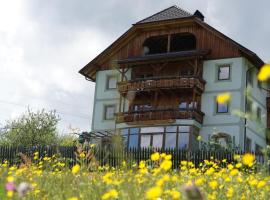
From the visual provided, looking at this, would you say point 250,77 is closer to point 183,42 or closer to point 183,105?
point 183,105

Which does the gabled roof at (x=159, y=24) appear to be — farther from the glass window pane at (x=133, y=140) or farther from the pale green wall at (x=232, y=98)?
the glass window pane at (x=133, y=140)

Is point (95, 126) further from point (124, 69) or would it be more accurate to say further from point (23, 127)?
point (23, 127)

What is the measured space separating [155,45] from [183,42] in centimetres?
215

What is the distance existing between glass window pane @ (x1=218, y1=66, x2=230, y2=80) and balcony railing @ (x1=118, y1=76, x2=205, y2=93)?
4.75 ft

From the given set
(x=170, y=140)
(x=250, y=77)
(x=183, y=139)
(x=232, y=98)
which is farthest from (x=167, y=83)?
(x=250, y=77)

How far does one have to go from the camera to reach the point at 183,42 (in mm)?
40344

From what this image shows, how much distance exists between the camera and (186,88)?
117 feet

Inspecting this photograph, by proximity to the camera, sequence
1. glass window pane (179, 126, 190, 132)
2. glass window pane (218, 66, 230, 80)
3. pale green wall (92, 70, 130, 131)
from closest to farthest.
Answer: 1. glass window pane (179, 126, 190, 132)
2. glass window pane (218, 66, 230, 80)
3. pale green wall (92, 70, 130, 131)

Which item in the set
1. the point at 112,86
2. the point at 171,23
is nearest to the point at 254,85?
the point at 171,23

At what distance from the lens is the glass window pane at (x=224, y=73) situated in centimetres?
3668

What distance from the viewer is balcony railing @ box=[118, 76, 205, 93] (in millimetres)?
34938

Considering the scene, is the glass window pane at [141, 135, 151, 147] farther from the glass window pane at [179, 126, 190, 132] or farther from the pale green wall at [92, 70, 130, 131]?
the pale green wall at [92, 70, 130, 131]

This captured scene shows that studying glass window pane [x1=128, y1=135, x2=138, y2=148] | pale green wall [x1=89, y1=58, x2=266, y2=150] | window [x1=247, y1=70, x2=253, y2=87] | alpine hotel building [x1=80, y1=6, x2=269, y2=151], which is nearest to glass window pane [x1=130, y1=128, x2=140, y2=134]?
alpine hotel building [x1=80, y1=6, x2=269, y2=151]

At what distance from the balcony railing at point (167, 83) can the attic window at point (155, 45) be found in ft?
13.0
